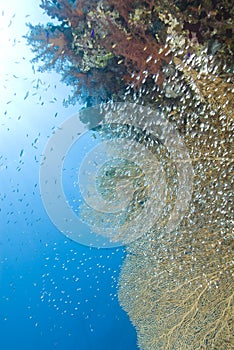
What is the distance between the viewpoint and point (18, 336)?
32.6 m

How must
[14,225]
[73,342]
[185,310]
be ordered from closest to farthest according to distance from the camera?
[185,310] < [73,342] < [14,225]

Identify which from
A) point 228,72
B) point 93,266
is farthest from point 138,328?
point 93,266

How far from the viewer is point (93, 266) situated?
160ft

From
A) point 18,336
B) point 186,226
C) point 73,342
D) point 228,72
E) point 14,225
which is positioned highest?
point 14,225

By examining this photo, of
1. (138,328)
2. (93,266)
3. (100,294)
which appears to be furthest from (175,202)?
(93,266)

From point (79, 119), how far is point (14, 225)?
1606 inches

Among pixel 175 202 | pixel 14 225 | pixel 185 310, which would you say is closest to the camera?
pixel 175 202

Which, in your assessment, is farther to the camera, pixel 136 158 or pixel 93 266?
pixel 93 266

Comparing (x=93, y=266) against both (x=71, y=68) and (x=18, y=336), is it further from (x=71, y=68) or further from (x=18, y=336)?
(x=71, y=68)

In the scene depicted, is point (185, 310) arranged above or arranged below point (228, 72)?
below

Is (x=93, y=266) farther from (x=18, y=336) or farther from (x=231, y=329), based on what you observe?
(x=231, y=329)

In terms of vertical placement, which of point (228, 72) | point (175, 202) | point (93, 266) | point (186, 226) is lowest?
point (186, 226)

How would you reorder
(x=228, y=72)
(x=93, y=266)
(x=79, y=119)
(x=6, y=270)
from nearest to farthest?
(x=228, y=72)
(x=79, y=119)
(x=6, y=270)
(x=93, y=266)

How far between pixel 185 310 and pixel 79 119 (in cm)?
342
